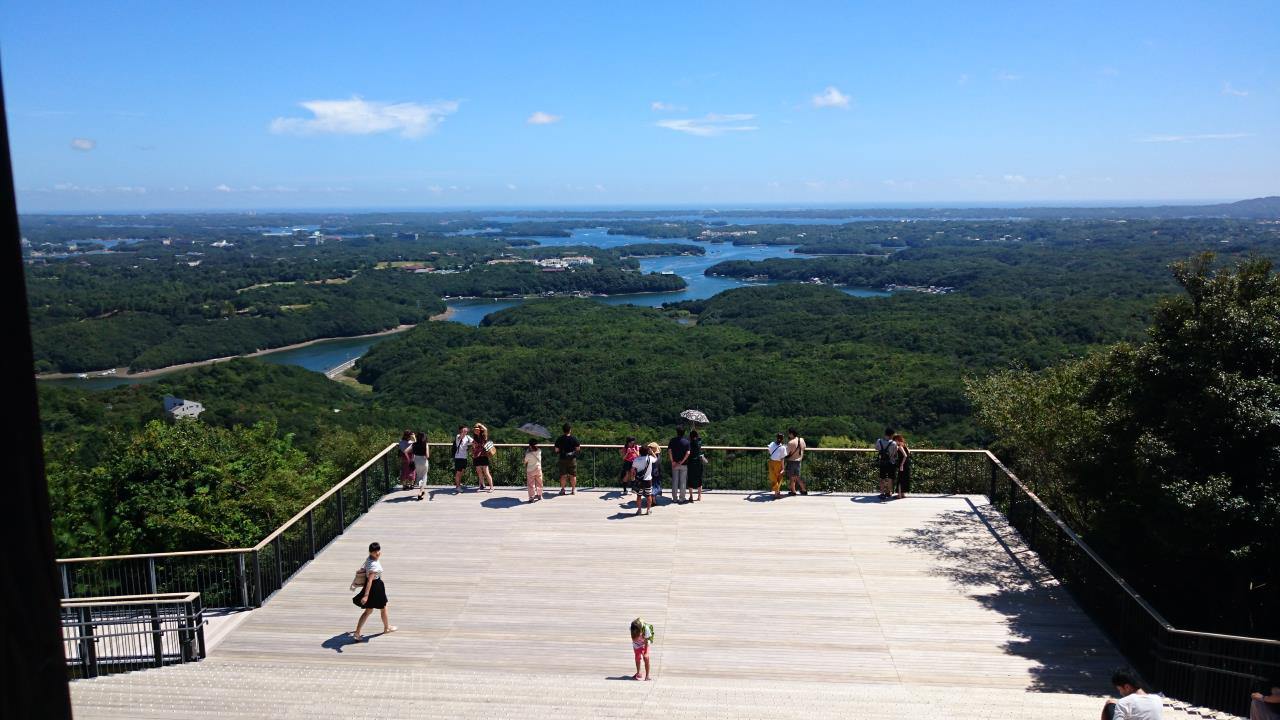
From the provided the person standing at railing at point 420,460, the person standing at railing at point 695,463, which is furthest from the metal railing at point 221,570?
the person standing at railing at point 695,463

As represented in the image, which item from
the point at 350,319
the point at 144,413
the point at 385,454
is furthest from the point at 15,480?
the point at 350,319

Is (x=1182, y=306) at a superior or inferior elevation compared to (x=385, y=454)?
superior

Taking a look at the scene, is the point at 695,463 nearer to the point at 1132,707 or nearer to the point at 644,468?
the point at 644,468

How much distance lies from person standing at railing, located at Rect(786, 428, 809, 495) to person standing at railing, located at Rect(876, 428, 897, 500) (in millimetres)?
1207

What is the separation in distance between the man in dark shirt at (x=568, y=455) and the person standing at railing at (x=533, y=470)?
1.13 ft

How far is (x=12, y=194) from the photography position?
1275mm

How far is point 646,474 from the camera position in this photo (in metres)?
13.3

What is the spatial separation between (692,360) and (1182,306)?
64.9 meters

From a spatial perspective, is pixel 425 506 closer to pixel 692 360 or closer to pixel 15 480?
pixel 15 480

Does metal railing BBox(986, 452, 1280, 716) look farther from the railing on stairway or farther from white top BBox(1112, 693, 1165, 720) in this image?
white top BBox(1112, 693, 1165, 720)

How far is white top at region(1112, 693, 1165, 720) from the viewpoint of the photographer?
6441 millimetres

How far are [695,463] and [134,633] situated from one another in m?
7.78

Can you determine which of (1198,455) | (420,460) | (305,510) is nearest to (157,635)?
(305,510)

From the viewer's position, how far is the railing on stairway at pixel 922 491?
26.2ft
